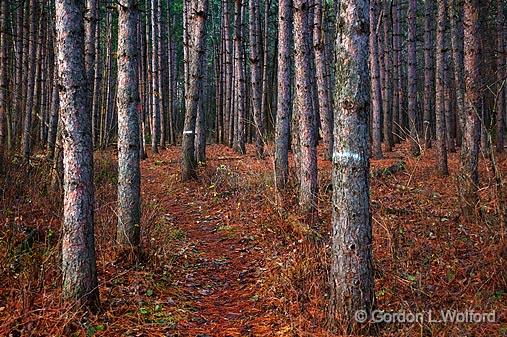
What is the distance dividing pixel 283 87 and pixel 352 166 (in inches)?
207

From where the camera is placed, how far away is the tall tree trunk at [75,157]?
3.91 m

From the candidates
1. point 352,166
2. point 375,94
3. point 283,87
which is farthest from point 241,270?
point 375,94

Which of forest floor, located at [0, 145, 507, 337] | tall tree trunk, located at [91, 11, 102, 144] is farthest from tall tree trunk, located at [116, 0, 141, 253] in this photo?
tall tree trunk, located at [91, 11, 102, 144]

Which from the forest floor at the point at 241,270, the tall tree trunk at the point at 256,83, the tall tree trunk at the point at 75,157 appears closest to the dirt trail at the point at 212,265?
the forest floor at the point at 241,270

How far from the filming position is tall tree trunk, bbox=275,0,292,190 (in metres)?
8.43

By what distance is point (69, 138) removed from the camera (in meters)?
3.95

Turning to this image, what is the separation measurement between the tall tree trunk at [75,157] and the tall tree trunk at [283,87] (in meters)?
4.71

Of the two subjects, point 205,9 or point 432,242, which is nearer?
point 432,242

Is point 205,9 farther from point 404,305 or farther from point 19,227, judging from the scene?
point 404,305

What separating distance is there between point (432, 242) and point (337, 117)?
9.79 feet

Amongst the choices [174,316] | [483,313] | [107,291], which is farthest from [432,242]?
[107,291]

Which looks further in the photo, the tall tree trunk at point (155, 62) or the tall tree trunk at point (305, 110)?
the tall tree trunk at point (155, 62)

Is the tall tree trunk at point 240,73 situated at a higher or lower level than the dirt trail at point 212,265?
higher

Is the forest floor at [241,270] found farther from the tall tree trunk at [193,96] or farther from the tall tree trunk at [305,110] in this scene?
the tall tree trunk at [193,96]
